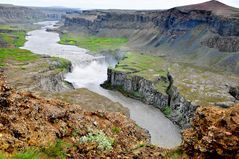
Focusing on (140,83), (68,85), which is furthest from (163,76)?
(68,85)

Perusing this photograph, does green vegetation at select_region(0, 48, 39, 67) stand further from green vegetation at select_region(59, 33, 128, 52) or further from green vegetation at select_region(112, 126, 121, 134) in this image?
green vegetation at select_region(112, 126, 121, 134)

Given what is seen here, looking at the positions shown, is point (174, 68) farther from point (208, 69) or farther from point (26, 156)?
point (26, 156)

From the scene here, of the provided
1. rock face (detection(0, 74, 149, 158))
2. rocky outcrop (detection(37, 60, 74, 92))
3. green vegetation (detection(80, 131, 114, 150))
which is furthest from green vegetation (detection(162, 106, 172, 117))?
green vegetation (detection(80, 131, 114, 150))

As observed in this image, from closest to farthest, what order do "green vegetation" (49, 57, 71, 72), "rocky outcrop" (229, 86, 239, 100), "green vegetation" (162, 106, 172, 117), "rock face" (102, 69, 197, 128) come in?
1. "rock face" (102, 69, 197, 128)
2. "green vegetation" (162, 106, 172, 117)
3. "rocky outcrop" (229, 86, 239, 100)
4. "green vegetation" (49, 57, 71, 72)

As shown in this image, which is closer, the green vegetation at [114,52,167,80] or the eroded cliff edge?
the eroded cliff edge

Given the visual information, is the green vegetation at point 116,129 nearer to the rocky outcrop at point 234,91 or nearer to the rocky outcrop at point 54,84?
the rocky outcrop at point 54,84

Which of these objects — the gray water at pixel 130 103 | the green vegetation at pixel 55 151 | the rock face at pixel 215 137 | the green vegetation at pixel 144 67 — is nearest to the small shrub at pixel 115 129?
the green vegetation at pixel 55 151

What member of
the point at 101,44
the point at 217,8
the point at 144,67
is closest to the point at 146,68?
the point at 144,67
